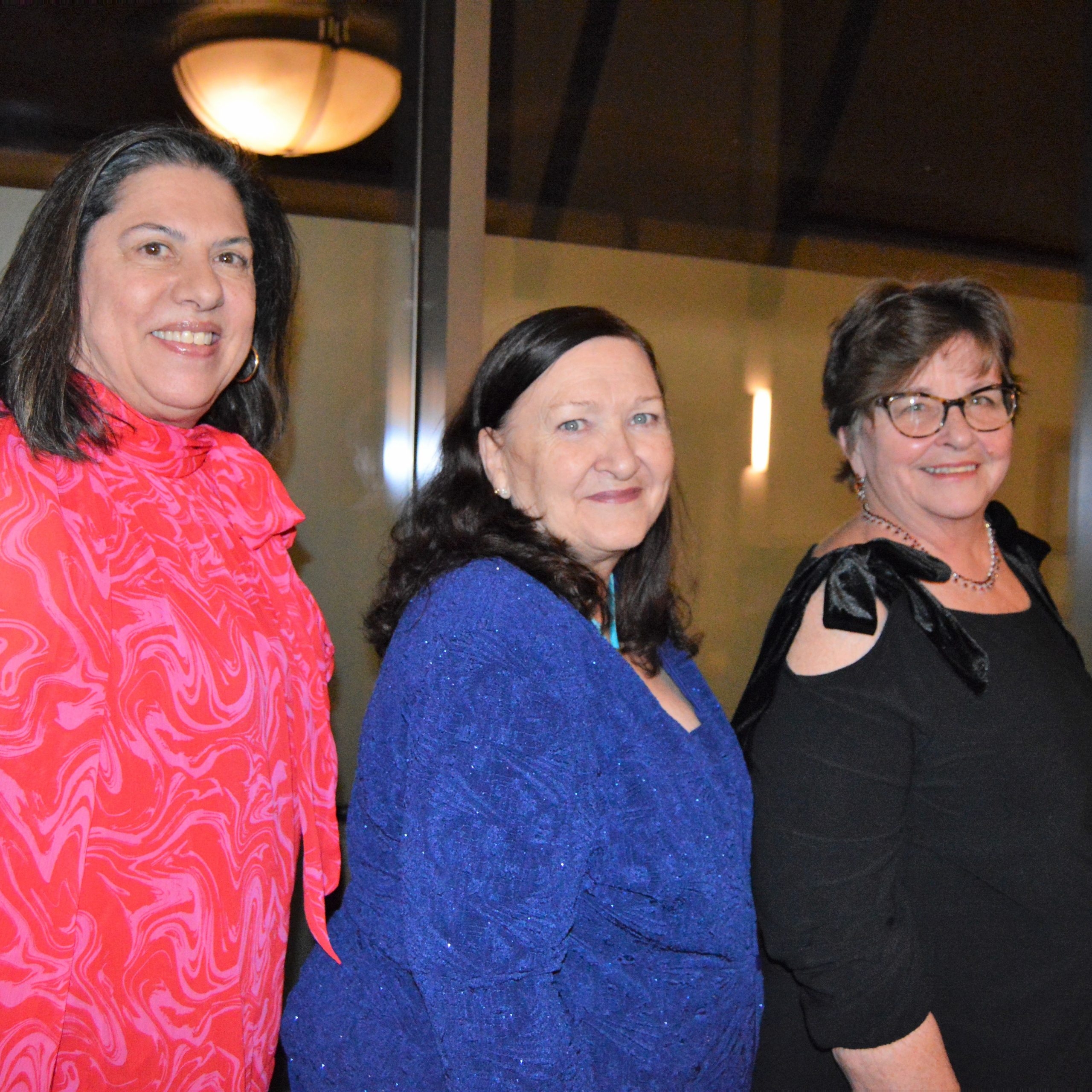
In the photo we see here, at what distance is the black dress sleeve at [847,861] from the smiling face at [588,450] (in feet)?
1.20

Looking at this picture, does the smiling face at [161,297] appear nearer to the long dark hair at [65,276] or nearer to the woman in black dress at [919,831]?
the long dark hair at [65,276]

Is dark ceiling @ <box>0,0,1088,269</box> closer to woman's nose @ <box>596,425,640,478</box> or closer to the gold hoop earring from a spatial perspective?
the gold hoop earring

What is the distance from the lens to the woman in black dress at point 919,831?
1414 mm

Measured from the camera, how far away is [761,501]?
111 inches

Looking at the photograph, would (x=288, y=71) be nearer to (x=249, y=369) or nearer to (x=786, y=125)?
(x=249, y=369)

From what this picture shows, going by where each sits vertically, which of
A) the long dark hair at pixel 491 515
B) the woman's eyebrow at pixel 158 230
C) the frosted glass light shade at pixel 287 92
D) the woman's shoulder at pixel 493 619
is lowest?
the woman's shoulder at pixel 493 619

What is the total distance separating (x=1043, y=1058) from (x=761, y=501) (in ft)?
5.24

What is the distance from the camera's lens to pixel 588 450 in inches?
56.2

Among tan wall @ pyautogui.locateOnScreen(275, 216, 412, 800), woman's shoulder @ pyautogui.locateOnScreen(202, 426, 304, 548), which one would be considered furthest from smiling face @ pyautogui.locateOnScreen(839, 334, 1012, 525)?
tan wall @ pyautogui.locateOnScreen(275, 216, 412, 800)

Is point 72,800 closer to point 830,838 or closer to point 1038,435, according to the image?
point 830,838

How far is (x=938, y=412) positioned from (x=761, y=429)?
1.23 m

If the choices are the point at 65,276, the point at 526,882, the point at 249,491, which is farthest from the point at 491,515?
the point at 65,276

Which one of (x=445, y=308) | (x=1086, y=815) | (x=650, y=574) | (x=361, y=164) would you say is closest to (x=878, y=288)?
(x=650, y=574)

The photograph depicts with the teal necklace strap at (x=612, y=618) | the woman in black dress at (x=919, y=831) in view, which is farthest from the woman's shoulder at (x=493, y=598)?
the woman in black dress at (x=919, y=831)
